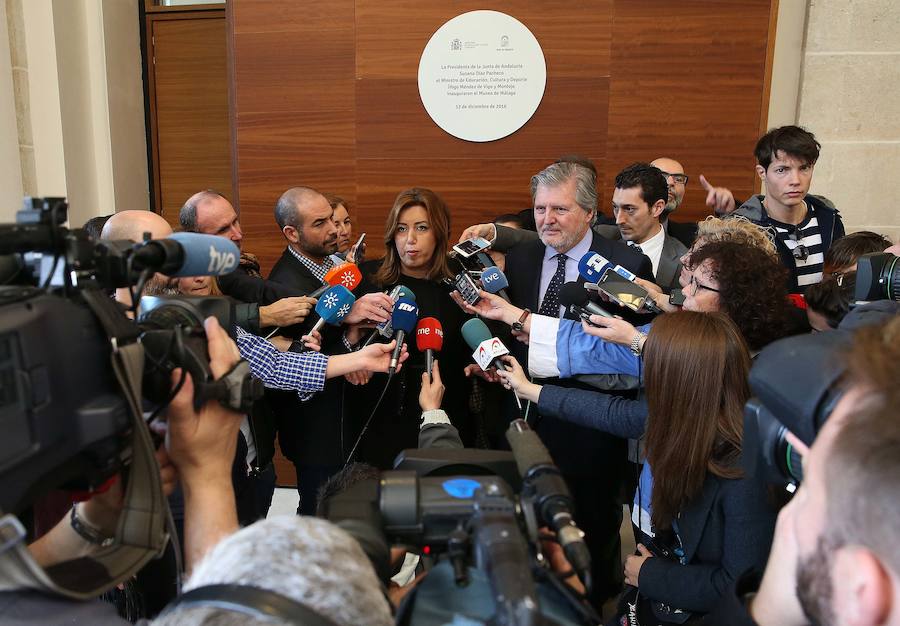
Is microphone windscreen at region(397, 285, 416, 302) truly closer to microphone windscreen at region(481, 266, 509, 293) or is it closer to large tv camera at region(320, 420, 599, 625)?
microphone windscreen at region(481, 266, 509, 293)

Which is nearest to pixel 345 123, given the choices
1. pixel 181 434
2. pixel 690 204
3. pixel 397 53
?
pixel 397 53

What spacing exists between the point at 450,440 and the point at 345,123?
2.34 m

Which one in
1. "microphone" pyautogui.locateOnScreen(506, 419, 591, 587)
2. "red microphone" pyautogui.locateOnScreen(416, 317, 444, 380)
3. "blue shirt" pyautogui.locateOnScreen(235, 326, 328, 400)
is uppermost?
"microphone" pyautogui.locateOnScreen(506, 419, 591, 587)

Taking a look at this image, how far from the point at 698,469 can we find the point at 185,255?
0.99m

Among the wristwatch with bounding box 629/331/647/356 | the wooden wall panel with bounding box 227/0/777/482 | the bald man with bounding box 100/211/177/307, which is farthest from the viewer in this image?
the wooden wall panel with bounding box 227/0/777/482

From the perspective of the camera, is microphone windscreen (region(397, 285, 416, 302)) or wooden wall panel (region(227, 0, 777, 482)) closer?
microphone windscreen (region(397, 285, 416, 302))

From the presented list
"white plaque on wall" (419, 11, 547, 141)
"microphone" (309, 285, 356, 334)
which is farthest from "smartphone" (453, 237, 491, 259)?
"white plaque on wall" (419, 11, 547, 141)

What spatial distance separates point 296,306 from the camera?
2.13m

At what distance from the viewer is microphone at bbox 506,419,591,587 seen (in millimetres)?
571

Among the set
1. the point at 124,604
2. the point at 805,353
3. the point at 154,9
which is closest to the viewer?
the point at 805,353

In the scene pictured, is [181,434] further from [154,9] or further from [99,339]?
[154,9]

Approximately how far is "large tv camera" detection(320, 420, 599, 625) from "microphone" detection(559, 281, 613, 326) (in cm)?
123

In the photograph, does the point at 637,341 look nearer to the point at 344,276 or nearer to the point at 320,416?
the point at 344,276

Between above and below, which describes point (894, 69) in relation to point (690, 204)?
above
